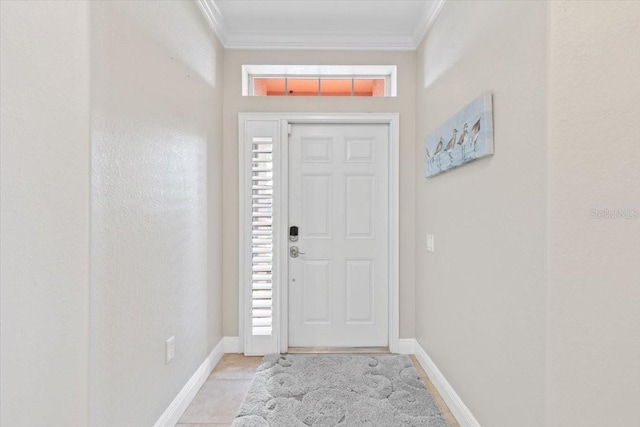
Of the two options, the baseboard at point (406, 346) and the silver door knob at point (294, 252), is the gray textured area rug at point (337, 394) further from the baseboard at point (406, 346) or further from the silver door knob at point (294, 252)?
the silver door knob at point (294, 252)

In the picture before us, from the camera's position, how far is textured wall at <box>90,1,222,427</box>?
55.0 inches

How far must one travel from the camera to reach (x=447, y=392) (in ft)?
7.27

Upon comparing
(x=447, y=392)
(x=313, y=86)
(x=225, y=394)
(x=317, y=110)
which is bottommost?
(x=225, y=394)

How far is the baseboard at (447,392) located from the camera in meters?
1.94

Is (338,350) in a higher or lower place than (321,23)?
lower

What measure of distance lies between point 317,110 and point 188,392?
228 cm

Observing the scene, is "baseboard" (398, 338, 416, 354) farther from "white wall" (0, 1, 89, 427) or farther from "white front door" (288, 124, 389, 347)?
"white wall" (0, 1, 89, 427)

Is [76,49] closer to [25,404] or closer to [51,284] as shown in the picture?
[51,284]

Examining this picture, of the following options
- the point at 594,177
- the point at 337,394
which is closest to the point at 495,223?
the point at 594,177

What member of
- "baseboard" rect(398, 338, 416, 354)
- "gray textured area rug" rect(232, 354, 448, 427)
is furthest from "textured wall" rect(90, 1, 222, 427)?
"baseboard" rect(398, 338, 416, 354)

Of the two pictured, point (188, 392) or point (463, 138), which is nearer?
point (463, 138)

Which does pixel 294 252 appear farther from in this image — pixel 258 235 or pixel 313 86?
pixel 313 86

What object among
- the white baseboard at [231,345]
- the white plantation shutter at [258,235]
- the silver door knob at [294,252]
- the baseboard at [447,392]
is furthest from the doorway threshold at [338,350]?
the silver door knob at [294,252]

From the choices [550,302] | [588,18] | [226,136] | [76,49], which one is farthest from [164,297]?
[588,18]
